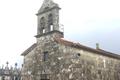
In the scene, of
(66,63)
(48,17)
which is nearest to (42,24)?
(48,17)

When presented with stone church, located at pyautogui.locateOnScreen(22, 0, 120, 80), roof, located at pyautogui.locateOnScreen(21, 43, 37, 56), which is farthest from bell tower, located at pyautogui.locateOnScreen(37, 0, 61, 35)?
roof, located at pyautogui.locateOnScreen(21, 43, 37, 56)

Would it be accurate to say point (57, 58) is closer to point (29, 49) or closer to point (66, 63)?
point (66, 63)

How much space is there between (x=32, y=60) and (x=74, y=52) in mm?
6757

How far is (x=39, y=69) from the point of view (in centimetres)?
2889

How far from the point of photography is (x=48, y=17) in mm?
28609

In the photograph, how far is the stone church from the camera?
2553 centimetres

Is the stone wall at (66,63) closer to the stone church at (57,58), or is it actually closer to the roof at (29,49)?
the stone church at (57,58)

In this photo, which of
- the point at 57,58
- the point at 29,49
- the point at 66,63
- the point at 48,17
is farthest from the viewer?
the point at 29,49

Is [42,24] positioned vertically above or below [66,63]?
above

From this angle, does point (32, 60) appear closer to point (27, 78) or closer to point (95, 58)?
point (27, 78)

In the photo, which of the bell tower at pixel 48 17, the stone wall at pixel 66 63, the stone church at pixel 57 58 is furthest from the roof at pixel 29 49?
the bell tower at pixel 48 17

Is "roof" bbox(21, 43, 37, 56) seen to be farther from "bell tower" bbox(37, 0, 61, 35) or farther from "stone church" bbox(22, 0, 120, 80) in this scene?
"bell tower" bbox(37, 0, 61, 35)

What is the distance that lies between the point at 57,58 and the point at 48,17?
490cm

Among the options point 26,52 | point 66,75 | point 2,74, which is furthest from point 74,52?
point 2,74
